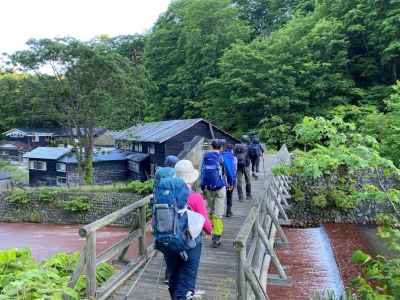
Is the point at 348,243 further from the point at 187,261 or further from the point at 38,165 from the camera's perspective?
the point at 38,165

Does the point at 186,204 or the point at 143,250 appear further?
the point at 143,250

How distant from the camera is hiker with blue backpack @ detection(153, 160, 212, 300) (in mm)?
3736

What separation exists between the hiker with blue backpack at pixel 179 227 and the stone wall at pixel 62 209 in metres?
17.2

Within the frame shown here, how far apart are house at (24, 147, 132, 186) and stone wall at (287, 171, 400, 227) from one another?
18608 mm

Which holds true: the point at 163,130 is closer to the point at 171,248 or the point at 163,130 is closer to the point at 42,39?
the point at 42,39

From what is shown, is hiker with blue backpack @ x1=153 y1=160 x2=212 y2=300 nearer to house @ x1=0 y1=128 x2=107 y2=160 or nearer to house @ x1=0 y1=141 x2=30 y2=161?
house @ x1=0 y1=128 x2=107 y2=160

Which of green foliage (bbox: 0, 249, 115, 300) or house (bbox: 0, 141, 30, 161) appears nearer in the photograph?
green foliage (bbox: 0, 249, 115, 300)

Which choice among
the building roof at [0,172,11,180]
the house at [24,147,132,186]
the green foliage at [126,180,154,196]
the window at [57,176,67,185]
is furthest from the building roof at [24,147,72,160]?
the green foliage at [126,180,154,196]

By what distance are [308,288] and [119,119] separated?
20417 mm

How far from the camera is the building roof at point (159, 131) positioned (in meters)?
26.5

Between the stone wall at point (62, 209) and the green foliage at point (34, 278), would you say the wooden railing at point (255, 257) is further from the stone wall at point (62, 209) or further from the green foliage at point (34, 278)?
the stone wall at point (62, 209)

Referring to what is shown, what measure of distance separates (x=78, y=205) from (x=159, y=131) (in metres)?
9.16

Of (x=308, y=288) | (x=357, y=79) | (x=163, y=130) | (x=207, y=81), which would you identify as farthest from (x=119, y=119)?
(x=308, y=288)

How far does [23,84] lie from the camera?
993 inches
